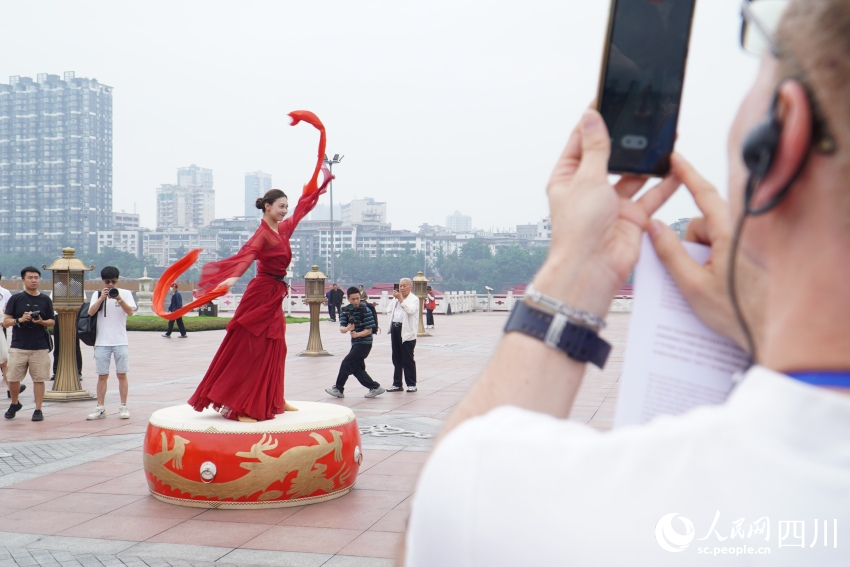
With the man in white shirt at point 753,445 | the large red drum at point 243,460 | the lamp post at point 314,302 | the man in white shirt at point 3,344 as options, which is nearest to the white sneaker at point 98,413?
the man in white shirt at point 3,344

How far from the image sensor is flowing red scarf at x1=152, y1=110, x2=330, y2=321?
5.88m

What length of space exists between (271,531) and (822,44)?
17.6 ft

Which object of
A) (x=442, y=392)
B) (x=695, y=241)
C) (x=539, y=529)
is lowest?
(x=442, y=392)

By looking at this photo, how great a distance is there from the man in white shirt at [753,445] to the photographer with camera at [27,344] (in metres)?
10.2

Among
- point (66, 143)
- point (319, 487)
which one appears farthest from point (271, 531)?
point (66, 143)

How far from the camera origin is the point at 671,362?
986mm

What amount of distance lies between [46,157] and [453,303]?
93.6 m

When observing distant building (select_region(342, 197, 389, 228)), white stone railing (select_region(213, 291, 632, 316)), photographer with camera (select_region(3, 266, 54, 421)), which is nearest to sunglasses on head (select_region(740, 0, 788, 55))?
photographer with camera (select_region(3, 266, 54, 421))

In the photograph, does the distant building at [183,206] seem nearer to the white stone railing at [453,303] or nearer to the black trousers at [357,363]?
the white stone railing at [453,303]

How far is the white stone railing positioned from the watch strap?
111 ft

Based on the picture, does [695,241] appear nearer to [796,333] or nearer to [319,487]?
[796,333]

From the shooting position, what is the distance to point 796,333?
758 millimetres

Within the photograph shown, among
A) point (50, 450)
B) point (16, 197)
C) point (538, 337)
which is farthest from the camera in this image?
point (16, 197)

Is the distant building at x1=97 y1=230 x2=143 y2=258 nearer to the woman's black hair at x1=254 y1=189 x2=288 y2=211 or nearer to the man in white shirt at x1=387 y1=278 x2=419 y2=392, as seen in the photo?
the man in white shirt at x1=387 y1=278 x2=419 y2=392
